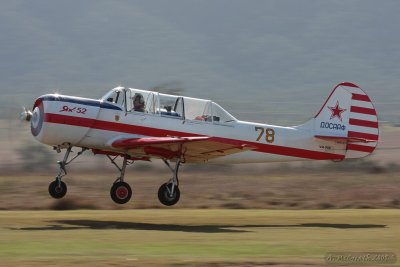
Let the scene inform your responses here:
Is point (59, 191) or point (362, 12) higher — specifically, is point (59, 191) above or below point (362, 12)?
below

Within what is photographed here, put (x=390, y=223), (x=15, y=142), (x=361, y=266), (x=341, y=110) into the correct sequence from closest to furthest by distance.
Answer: (x=361, y=266) → (x=390, y=223) → (x=341, y=110) → (x=15, y=142)

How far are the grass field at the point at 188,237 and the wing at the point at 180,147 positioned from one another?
1.42 m

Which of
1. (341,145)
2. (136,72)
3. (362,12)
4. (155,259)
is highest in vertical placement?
(362,12)

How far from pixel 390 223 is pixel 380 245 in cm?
425

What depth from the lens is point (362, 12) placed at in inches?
5374

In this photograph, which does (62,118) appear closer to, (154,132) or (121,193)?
(154,132)

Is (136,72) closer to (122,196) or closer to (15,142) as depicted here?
(15,142)

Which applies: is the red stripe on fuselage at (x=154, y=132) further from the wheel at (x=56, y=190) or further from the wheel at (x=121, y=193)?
the wheel at (x=56, y=190)

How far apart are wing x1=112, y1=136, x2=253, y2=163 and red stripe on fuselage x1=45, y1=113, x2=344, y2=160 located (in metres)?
0.26

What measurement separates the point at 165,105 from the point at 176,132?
69 centimetres

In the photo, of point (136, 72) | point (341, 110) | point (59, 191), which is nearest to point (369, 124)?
point (341, 110)

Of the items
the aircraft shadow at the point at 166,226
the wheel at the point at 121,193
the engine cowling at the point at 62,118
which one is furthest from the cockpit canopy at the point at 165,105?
the aircraft shadow at the point at 166,226

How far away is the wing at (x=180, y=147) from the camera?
18375 mm

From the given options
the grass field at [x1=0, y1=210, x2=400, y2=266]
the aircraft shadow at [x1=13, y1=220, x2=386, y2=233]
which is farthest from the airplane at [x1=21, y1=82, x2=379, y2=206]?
→ the aircraft shadow at [x1=13, y1=220, x2=386, y2=233]
